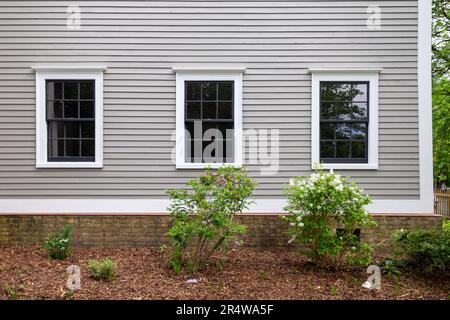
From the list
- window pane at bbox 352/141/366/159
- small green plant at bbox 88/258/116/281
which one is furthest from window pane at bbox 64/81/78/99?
window pane at bbox 352/141/366/159

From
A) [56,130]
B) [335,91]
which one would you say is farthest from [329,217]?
[56,130]

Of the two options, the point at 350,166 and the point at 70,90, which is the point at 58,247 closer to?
the point at 70,90

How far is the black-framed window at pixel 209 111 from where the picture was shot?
763 centimetres

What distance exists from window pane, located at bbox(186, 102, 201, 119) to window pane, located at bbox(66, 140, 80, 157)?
2.36 m

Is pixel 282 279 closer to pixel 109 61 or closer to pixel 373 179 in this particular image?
pixel 373 179

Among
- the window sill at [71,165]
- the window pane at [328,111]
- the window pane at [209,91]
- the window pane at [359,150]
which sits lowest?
the window sill at [71,165]

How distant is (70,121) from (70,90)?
644mm

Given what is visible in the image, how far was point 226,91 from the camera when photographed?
7.65 metres

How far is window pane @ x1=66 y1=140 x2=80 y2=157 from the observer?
7656 mm

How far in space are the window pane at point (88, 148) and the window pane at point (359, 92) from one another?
18.0 ft

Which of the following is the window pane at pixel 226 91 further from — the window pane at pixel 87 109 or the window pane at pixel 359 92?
the window pane at pixel 87 109

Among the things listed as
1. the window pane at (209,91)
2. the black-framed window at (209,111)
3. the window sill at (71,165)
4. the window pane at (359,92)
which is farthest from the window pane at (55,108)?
the window pane at (359,92)

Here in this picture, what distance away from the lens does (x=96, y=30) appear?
24.8ft

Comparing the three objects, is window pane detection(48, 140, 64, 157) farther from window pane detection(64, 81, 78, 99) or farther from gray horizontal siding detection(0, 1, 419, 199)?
window pane detection(64, 81, 78, 99)
